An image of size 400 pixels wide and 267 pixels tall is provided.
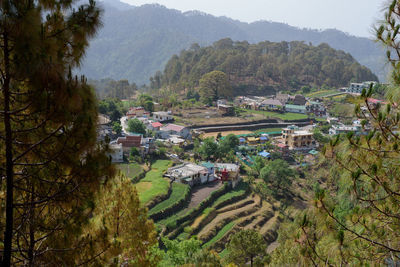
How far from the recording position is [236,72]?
2480 inches

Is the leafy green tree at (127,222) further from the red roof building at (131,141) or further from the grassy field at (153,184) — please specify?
the red roof building at (131,141)

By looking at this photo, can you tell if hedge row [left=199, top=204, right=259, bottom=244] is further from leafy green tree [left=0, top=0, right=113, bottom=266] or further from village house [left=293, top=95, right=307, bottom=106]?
village house [left=293, top=95, right=307, bottom=106]

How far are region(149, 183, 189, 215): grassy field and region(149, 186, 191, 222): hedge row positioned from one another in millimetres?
162

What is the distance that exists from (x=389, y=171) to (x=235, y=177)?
2013 centimetres

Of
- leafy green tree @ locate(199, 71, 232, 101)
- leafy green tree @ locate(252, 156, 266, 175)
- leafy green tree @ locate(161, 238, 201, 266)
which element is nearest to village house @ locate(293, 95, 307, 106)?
leafy green tree @ locate(199, 71, 232, 101)

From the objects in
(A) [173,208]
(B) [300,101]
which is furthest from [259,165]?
(B) [300,101]

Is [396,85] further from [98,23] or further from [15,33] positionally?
[15,33]

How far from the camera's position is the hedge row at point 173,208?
17797 millimetres

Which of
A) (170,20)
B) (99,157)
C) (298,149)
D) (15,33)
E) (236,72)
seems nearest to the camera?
(15,33)

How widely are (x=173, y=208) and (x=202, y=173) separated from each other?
4.92 metres

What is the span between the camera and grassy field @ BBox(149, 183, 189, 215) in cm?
1835

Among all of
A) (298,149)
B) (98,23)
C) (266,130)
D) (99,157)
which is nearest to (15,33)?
(98,23)

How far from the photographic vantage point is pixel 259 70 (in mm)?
62562

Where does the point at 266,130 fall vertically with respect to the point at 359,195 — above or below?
below
